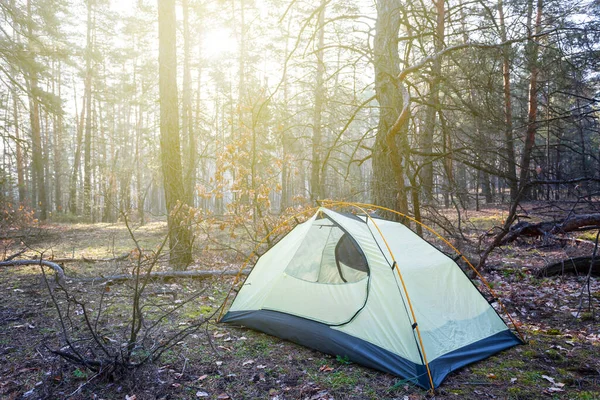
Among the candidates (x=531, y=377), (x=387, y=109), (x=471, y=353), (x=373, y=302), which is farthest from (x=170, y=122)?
(x=531, y=377)

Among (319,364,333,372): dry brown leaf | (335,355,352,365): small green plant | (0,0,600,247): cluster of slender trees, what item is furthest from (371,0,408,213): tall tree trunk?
(319,364,333,372): dry brown leaf

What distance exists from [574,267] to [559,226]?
1596mm

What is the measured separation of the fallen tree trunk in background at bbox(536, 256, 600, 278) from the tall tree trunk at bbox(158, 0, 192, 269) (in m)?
6.40

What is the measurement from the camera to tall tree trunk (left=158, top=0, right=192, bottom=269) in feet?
25.0

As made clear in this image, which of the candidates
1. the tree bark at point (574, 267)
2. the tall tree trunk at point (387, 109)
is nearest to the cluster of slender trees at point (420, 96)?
the tall tree trunk at point (387, 109)

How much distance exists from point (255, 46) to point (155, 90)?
22.9 feet

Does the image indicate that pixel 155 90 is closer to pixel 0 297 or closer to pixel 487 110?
pixel 0 297

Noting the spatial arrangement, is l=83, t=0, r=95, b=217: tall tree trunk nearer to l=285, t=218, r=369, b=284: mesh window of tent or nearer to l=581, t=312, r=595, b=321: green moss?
l=285, t=218, r=369, b=284: mesh window of tent

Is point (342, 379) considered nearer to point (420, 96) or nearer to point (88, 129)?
point (420, 96)

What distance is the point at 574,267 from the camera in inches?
252

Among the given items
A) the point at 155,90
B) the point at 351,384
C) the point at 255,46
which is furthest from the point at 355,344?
the point at 155,90

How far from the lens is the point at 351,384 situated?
345 centimetres

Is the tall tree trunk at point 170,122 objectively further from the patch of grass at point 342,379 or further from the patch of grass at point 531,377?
the patch of grass at point 531,377

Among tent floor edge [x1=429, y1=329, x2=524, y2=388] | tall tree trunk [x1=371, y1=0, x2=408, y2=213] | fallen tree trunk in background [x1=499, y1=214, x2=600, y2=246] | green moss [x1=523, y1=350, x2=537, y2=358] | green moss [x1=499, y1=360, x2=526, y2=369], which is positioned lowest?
green moss [x1=499, y1=360, x2=526, y2=369]
